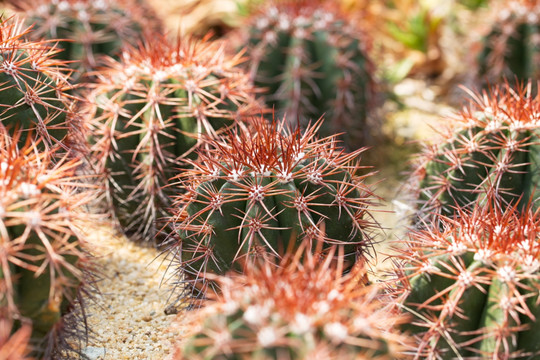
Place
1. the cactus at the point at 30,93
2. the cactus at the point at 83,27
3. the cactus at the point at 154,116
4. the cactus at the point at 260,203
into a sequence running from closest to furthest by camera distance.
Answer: the cactus at the point at 260,203 → the cactus at the point at 30,93 → the cactus at the point at 154,116 → the cactus at the point at 83,27

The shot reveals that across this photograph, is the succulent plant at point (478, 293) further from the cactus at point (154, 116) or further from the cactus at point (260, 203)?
the cactus at point (154, 116)

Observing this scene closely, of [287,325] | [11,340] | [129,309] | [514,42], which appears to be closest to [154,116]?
[129,309]

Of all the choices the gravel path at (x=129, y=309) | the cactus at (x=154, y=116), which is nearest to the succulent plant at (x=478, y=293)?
the gravel path at (x=129, y=309)

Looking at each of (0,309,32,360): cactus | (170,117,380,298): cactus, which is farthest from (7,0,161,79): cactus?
(0,309,32,360): cactus

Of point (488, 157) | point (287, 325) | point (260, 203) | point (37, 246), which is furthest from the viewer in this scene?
point (488, 157)

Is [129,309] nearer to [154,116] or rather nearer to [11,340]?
[154,116]

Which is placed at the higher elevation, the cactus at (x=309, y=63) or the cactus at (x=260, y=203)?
the cactus at (x=309, y=63)

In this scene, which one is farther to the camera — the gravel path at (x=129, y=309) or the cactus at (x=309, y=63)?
the cactus at (x=309, y=63)
